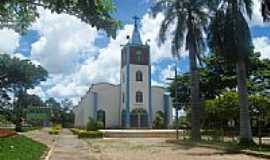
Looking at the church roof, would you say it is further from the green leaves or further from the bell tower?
the green leaves

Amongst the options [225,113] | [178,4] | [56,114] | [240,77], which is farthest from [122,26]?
[56,114]

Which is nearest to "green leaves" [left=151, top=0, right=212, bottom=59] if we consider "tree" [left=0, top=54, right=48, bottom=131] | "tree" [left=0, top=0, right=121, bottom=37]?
"tree" [left=0, top=0, right=121, bottom=37]

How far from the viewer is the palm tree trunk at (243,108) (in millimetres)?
24141

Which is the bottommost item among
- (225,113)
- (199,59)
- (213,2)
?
(225,113)

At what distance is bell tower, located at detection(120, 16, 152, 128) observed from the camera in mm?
59375

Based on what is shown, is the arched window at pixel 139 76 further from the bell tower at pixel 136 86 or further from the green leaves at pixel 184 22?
the green leaves at pixel 184 22

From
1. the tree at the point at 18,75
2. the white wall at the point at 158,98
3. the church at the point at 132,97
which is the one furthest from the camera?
the tree at the point at 18,75

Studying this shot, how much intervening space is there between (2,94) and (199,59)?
47.3 meters

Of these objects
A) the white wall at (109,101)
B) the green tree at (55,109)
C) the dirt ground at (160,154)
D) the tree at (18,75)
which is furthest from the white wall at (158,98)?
the green tree at (55,109)

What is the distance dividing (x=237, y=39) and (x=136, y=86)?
121 ft

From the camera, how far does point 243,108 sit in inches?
968

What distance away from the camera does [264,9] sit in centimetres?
2228

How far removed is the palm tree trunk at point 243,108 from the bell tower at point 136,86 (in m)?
34.8

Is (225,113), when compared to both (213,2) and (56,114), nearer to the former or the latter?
(213,2)
